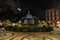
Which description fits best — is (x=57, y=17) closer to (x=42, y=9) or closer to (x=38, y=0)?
(x=42, y=9)

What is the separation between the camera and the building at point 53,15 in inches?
929

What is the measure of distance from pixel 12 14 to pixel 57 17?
896cm

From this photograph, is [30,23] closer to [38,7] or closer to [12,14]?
[12,14]

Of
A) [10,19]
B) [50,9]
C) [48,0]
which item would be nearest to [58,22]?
[50,9]

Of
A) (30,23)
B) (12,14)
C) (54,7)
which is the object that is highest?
(54,7)

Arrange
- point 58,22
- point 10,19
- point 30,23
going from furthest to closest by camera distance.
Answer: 1. point 58,22
2. point 10,19
3. point 30,23

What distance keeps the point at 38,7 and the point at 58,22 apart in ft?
14.6

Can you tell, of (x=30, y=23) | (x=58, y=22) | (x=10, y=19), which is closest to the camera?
(x=30, y=23)

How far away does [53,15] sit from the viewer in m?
24.2

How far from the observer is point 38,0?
23.1 metres

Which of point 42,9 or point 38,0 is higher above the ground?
point 38,0

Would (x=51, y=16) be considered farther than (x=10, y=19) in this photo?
Yes

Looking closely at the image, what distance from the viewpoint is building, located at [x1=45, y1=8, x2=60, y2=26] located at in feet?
77.4

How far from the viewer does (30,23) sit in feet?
57.4
